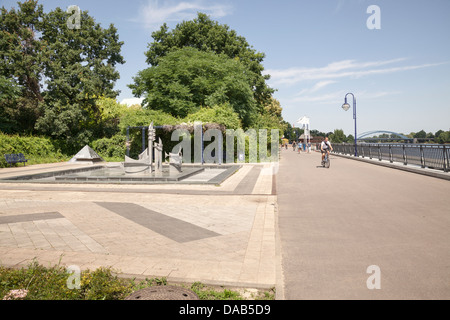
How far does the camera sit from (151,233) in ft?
19.0

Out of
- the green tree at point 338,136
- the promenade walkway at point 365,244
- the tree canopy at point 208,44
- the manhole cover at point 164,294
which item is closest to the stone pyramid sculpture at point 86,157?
the tree canopy at point 208,44

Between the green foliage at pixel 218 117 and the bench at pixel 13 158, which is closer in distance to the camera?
the bench at pixel 13 158

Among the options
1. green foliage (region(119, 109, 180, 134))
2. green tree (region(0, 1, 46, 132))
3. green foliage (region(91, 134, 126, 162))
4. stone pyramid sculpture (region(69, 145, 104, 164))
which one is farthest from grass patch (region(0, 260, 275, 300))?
green tree (region(0, 1, 46, 132))

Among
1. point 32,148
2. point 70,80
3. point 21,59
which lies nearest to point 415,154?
point 32,148

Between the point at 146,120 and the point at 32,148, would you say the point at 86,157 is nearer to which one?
the point at 32,148

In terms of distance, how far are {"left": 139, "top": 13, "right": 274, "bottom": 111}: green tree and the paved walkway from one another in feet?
96.1

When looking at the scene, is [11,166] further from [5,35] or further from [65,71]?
[5,35]

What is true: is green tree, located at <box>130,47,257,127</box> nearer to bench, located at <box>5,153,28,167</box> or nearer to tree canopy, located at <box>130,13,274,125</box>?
tree canopy, located at <box>130,13,274,125</box>

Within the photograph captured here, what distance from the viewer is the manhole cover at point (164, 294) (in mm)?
3066

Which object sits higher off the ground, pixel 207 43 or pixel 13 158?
pixel 207 43

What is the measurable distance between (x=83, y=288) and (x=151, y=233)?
2526 mm

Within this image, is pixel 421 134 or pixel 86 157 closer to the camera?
pixel 86 157

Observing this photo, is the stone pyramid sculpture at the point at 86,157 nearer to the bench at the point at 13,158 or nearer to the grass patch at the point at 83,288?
the bench at the point at 13,158

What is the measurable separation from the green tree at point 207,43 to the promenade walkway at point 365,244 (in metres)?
29.3
